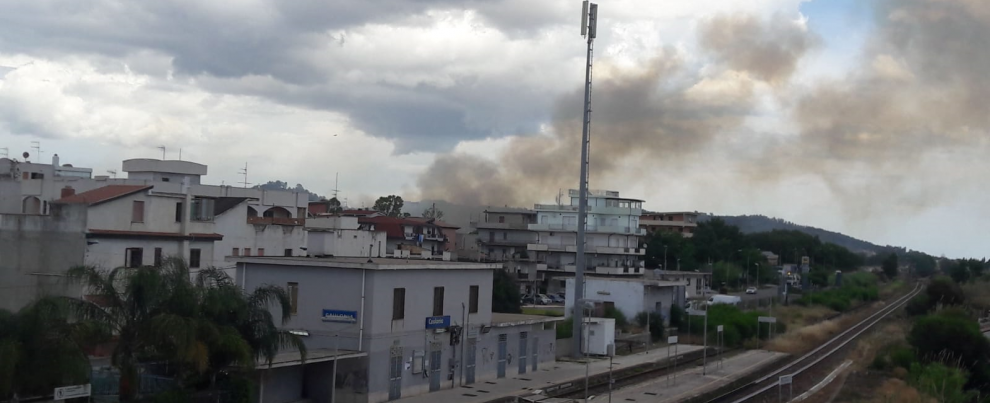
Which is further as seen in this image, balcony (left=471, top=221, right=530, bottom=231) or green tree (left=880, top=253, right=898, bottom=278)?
green tree (left=880, top=253, right=898, bottom=278)

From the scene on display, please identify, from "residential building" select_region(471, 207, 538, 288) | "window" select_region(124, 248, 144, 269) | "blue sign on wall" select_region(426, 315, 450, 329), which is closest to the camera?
"blue sign on wall" select_region(426, 315, 450, 329)

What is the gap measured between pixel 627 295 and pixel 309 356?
32.4m

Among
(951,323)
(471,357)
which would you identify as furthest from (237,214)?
(951,323)

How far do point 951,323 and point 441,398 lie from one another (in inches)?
1198

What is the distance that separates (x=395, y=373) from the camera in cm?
2830

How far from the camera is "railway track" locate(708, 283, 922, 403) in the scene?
110ft

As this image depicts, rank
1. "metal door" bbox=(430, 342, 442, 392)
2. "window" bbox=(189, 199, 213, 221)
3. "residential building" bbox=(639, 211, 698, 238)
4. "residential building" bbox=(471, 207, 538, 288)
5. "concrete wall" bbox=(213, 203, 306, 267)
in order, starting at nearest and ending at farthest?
"metal door" bbox=(430, 342, 442, 392), "window" bbox=(189, 199, 213, 221), "concrete wall" bbox=(213, 203, 306, 267), "residential building" bbox=(471, 207, 538, 288), "residential building" bbox=(639, 211, 698, 238)

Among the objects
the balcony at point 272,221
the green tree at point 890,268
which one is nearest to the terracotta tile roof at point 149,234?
the balcony at point 272,221

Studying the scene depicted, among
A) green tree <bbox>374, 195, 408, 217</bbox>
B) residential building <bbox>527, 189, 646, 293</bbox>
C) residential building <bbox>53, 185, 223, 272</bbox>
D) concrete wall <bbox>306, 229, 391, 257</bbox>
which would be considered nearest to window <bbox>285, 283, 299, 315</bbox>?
residential building <bbox>53, 185, 223, 272</bbox>

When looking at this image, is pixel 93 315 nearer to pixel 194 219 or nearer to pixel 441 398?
pixel 441 398

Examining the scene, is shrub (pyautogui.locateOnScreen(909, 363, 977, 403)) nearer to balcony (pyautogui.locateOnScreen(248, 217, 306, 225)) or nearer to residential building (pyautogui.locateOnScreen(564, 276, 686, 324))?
residential building (pyautogui.locateOnScreen(564, 276, 686, 324))

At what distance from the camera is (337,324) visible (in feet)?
90.6

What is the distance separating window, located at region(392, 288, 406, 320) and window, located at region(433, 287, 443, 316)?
189cm

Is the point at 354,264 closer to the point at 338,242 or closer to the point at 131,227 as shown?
the point at 131,227
